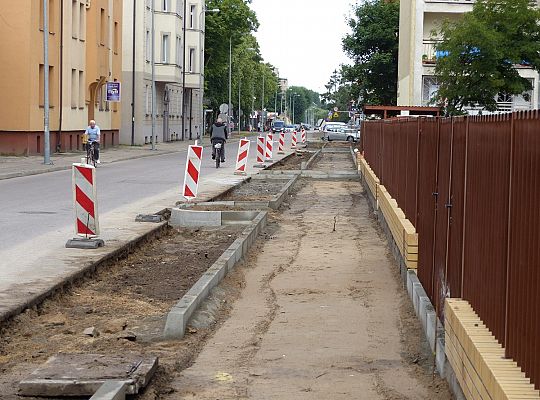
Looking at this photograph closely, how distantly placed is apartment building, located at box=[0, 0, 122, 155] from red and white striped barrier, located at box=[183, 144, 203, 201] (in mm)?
22321

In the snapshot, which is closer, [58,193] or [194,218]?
[194,218]

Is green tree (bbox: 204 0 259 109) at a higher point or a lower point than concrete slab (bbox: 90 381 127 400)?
higher

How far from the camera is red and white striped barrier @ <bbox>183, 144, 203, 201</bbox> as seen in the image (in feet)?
65.2

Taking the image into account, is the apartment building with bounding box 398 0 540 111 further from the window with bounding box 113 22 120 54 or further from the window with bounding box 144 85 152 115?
the window with bounding box 144 85 152 115

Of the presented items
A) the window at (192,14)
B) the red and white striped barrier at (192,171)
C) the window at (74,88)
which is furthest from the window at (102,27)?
the red and white striped barrier at (192,171)

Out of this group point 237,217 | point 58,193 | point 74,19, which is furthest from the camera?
point 74,19

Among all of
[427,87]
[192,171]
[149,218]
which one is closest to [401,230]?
[149,218]

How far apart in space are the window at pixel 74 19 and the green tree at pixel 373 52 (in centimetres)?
1926

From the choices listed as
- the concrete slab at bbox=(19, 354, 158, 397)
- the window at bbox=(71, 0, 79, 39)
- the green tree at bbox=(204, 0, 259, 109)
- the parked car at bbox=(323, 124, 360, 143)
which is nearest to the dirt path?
the concrete slab at bbox=(19, 354, 158, 397)

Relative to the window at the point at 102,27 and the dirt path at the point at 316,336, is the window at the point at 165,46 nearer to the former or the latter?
the window at the point at 102,27

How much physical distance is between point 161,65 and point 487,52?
38.7 metres

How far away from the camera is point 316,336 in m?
8.78

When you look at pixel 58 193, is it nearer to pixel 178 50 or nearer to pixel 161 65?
pixel 161 65

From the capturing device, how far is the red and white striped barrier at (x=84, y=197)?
43.5 ft
